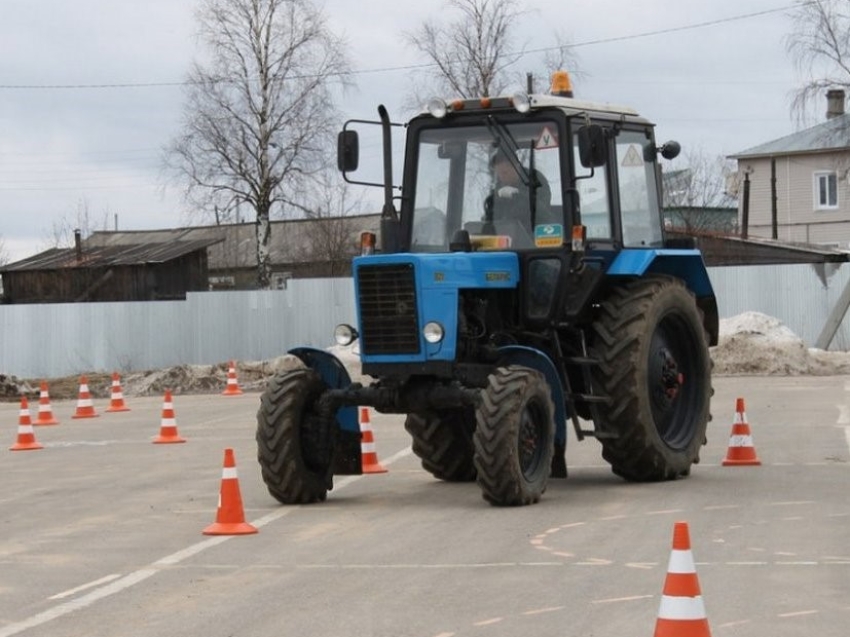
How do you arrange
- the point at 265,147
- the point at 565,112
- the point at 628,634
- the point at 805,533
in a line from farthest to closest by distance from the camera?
the point at 265,147, the point at 565,112, the point at 805,533, the point at 628,634

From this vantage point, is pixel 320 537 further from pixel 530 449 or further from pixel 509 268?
pixel 509 268

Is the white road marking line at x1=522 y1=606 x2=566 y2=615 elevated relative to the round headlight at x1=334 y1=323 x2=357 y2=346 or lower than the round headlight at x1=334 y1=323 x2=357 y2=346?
lower

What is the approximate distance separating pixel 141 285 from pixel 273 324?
578 inches

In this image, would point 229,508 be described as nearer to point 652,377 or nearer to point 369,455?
point 652,377

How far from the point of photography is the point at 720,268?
41.1 metres

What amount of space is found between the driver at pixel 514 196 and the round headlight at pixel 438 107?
576mm

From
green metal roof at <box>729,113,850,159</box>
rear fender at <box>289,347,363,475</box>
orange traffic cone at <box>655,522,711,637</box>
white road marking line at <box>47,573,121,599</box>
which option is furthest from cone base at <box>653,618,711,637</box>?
green metal roof at <box>729,113,850,159</box>

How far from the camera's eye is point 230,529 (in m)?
11.6

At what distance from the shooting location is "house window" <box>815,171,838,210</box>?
6525 cm

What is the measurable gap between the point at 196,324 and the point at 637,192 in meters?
29.2

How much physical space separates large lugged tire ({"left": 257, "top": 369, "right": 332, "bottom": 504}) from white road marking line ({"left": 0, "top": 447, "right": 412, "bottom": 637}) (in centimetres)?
41

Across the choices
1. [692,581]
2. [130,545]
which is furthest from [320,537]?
[692,581]

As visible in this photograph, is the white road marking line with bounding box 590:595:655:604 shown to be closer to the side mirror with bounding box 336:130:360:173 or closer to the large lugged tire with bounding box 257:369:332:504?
the large lugged tire with bounding box 257:369:332:504

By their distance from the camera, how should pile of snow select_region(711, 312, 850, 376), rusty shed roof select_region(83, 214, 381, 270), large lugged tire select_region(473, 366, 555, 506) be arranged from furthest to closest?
1. rusty shed roof select_region(83, 214, 381, 270)
2. pile of snow select_region(711, 312, 850, 376)
3. large lugged tire select_region(473, 366, 555, 506)
